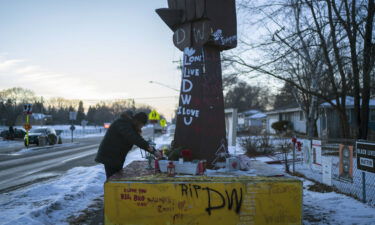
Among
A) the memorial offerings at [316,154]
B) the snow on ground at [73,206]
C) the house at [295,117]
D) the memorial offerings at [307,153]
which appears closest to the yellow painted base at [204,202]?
the snow on ground at [73,206]

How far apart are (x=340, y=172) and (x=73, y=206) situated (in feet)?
19.2

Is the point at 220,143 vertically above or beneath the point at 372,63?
beneath

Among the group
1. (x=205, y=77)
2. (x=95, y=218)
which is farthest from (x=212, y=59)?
(x=95, y=218)

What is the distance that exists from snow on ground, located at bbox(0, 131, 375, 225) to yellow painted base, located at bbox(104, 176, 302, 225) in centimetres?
112

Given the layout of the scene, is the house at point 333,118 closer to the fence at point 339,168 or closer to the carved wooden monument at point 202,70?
the fence at point 339,168

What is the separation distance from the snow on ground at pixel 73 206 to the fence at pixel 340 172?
43 centimetres

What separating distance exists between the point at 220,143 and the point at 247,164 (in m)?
0.77

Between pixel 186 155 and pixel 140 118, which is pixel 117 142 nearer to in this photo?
pixel 140 118

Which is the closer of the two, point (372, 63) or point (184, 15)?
point (184, 15)

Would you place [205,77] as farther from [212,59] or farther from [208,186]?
[208,186]

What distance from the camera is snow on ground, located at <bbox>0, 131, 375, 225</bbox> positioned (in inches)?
198

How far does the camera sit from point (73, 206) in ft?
19.5

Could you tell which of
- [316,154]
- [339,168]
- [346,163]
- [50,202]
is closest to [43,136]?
[50,202]

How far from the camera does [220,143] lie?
255 inches
